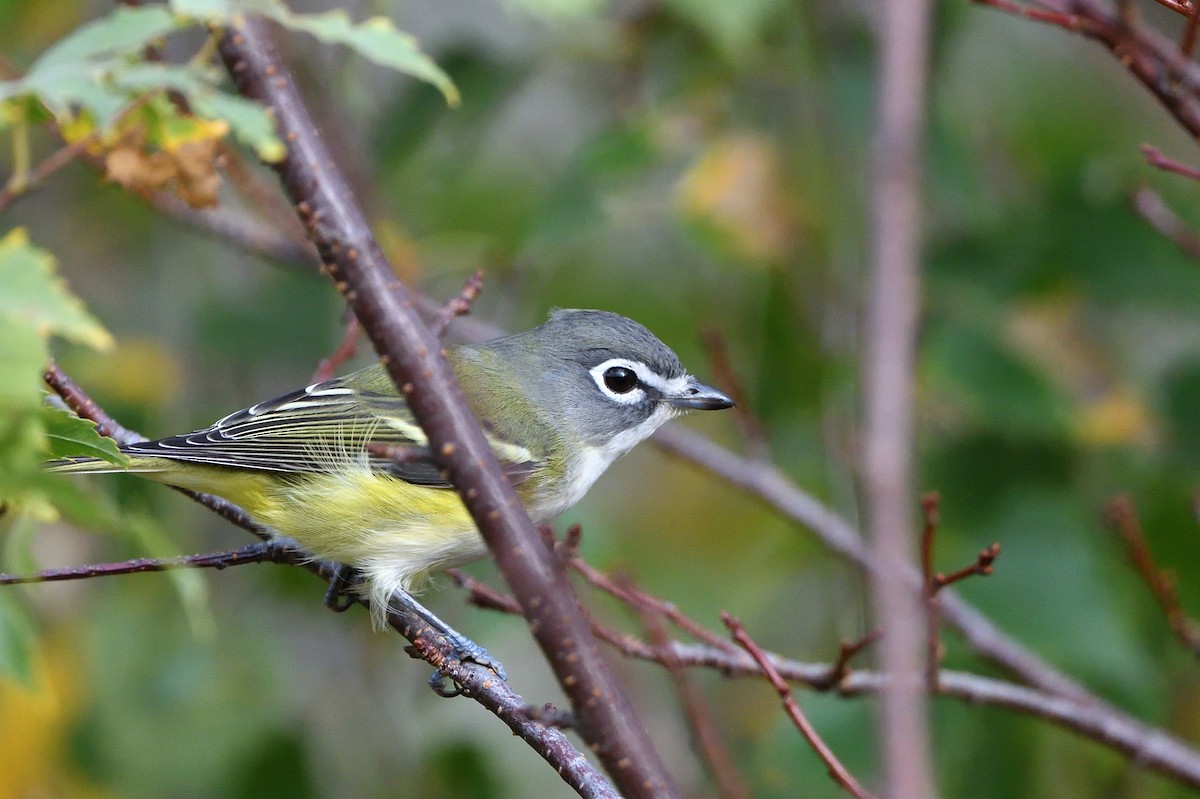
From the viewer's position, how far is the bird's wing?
3.31 m

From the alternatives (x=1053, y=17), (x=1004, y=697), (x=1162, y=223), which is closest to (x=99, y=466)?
(x=1004, y=697)

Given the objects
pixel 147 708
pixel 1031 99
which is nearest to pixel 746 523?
pixel 1031 99

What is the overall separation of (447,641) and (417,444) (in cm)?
48

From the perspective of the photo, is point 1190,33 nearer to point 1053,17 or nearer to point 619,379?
point 1053,17

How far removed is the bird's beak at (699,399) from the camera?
3.71 metres

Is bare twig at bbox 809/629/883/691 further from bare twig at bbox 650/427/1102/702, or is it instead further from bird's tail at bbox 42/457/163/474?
bird's tail at bbox 42/457/163/474

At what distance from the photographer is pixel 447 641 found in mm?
2945

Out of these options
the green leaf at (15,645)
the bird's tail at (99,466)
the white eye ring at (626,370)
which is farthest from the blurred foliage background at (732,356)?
the green leaf at (15,645)

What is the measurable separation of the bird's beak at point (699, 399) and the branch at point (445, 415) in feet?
6.78

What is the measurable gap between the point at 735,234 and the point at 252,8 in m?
2.64

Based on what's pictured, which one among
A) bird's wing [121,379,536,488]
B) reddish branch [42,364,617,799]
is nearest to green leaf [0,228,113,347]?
reddish branch [42,364,617,799]

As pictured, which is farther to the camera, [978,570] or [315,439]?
[315,439]

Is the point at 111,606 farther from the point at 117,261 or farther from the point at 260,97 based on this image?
the point at 260,97

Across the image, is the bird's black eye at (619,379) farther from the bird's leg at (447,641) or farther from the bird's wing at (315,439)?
the bird's leg at (447,641)
